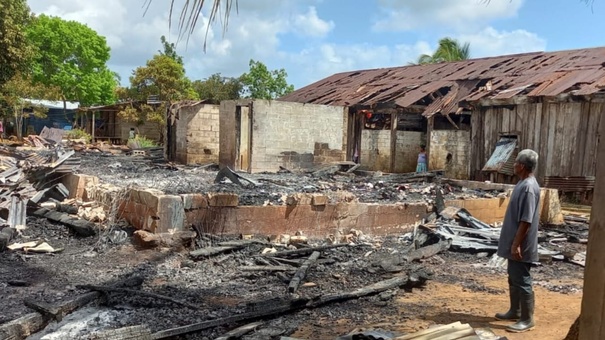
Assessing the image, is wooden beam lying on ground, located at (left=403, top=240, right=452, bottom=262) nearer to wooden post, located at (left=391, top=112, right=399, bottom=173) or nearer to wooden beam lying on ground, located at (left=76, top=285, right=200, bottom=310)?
wooden beam lying on ground, located at (left=76, top=285, right=200, bottom=310)

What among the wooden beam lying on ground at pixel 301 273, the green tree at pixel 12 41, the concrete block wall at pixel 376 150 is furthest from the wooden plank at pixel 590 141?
the green tree at pixel 12 41

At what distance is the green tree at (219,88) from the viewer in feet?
130

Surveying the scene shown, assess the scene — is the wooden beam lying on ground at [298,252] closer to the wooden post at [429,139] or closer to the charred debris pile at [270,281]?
the charred debris pile at [270,281]

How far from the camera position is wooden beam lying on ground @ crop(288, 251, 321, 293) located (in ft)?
19.6

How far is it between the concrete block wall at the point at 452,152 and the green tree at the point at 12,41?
51.3ft

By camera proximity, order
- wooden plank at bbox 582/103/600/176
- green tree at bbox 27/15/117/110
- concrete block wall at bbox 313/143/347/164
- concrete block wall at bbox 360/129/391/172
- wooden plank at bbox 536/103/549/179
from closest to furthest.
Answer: wooden plank at bbox 582/103/600/176 → wooden plank at bbox 536/103/549/179 → concrete block wall at bbox 313/143/347/164 → concrete block wall at bbox 360/129/391/172 → green tree at bbox 27/15/117/110

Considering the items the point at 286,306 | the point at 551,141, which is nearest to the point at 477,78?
the point at 551,141

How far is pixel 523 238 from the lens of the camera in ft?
15.4

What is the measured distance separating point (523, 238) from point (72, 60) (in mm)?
44853

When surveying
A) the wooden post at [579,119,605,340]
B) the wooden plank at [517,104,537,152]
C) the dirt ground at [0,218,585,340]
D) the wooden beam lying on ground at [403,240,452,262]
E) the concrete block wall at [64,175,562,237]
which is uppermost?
the wooden plank at [517,104,537,152]

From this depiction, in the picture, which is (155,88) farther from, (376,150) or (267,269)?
(267,269)

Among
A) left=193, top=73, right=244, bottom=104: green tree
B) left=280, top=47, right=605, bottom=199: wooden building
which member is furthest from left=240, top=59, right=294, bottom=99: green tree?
left=280, top=47, right=605, bottom=199: wooden building

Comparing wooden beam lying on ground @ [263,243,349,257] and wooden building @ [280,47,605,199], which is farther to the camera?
wooden building @ [280,47,605,199]

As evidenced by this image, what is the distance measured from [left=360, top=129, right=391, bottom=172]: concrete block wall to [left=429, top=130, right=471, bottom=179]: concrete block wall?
2.09 metres
